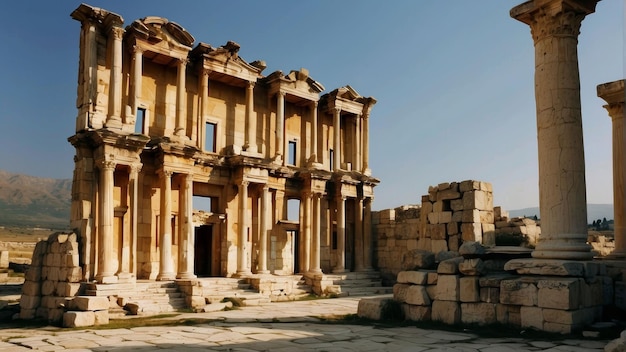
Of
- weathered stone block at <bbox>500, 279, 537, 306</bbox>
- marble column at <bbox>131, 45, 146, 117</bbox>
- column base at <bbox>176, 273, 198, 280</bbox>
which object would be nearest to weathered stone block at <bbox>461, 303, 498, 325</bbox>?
weathered stone block at <bbox>500, 279, 537, 306</bbox>

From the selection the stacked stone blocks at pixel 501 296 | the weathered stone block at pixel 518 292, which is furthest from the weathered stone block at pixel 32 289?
the weathered stone block at pixel 518 292

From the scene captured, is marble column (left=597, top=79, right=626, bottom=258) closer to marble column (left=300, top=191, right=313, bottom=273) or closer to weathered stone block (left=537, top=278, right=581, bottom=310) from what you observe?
weathered stone block (left=537, top=278, right=581, bottom=310)

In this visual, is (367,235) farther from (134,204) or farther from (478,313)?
(478,313)

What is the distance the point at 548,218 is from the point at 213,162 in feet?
45.3

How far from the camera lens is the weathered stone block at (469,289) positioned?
9.96m

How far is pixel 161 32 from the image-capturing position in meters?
19.3

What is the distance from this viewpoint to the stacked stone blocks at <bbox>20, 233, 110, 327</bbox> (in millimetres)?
14953

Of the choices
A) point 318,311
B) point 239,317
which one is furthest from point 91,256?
point 318,311

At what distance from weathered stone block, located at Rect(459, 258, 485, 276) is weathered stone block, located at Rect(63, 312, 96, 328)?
9.02 metres

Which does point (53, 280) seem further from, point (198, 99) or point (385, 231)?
point (385, 231)

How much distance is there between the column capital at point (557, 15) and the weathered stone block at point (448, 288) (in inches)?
194

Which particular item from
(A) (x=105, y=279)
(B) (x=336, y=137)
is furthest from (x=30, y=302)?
(B) (x=336, y=137)

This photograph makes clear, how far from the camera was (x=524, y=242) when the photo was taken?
1712 centimetres

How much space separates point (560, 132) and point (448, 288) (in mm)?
3611
